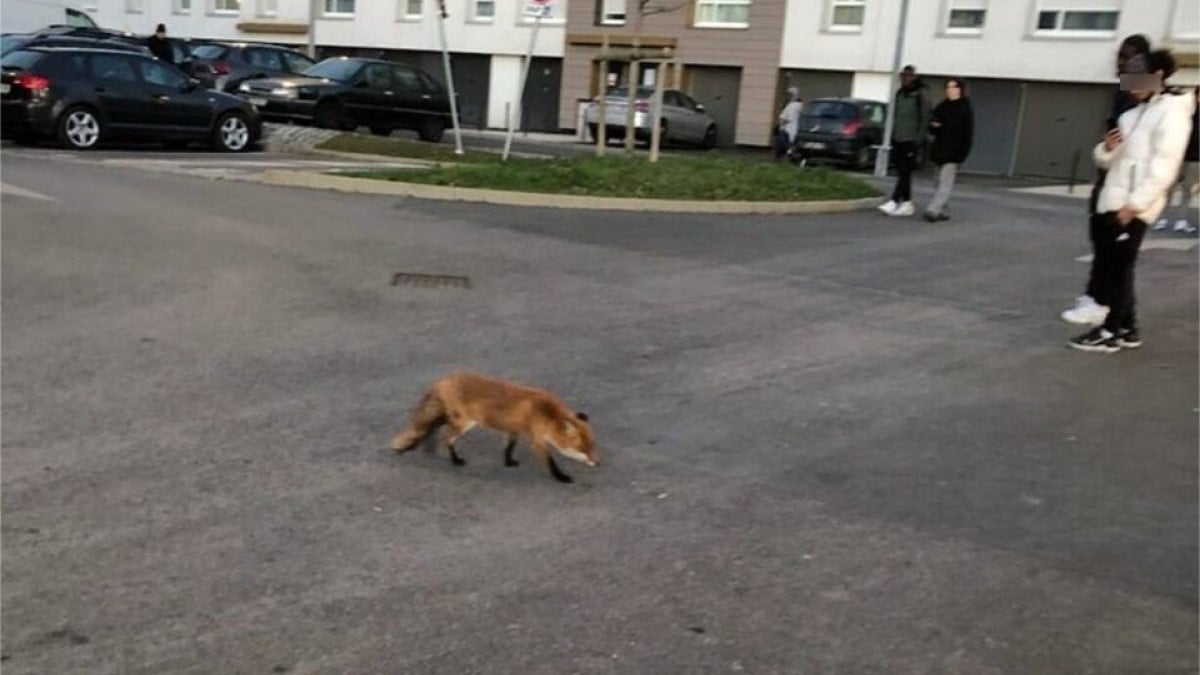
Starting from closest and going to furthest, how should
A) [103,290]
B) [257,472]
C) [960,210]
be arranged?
[257,472], [103,290], [960,210]

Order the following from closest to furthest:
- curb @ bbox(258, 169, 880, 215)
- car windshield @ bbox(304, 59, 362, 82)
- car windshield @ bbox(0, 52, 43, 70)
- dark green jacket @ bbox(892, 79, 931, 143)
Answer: curb @ bbox(258, 169, 880, 215), dark green jacket @ bbox(892, 79, 931, 143), car windshield @ bbox(0, 52, 43, 70), car windshield @ bbox(304, 59, 362, 82)

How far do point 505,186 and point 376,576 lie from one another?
1043cm

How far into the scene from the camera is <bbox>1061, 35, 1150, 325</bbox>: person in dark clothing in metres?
7.18

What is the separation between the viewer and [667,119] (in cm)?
3011

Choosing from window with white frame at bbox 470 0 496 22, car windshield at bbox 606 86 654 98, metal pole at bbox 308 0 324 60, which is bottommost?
car windshield at bbox 606 86 654 98

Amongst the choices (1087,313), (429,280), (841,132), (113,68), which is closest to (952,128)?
(1087,313)

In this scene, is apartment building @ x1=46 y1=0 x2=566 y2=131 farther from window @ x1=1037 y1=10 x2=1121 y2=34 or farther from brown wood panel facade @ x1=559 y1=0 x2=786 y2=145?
window @ x1=1037 y1=10 x2=1121 y2=34

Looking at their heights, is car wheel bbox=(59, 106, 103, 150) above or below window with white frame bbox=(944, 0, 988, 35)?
below

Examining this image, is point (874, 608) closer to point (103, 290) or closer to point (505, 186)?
point (103, 290)

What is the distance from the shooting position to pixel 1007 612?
3809 millimetres

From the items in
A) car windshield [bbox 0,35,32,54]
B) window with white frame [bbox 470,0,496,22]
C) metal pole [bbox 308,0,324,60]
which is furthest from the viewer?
metal pole [bbox 308,0,324,60]

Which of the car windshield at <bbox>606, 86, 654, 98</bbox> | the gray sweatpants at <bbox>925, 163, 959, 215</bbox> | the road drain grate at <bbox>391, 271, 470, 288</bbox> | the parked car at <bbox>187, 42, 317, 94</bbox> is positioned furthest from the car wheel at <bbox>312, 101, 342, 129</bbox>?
the road drain grate at <bbox>391, 271, 470, 288</bbox>

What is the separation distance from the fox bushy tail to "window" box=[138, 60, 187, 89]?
49.3 feet

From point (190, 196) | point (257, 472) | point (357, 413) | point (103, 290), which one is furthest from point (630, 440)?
point (190, 196)
